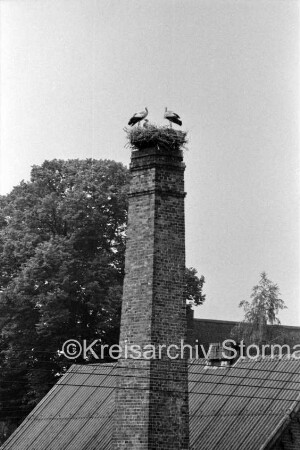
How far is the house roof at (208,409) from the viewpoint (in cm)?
2152

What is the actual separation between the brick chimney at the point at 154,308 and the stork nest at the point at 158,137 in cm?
14

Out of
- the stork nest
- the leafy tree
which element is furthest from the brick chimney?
the leafy tree

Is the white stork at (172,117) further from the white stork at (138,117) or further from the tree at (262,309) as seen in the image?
the tree at (262,309)

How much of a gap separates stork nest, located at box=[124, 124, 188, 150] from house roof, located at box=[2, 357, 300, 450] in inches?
255

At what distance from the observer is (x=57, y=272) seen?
35.7 metres

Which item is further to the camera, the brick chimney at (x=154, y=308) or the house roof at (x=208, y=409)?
the house roof at (x=208, y=409)

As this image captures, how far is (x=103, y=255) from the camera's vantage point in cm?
3644

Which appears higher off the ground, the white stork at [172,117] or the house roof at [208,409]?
the white stork at [172,117]

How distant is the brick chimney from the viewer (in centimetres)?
1866

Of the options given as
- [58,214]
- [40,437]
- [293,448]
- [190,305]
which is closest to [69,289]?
[58,214]

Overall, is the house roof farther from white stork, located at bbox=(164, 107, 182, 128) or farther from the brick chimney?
white stork, located at bbox=(164, 107, 182, 128)

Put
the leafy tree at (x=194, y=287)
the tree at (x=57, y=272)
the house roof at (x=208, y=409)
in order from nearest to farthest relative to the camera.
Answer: the house roof at (x=208, y=409), the tree at (x=57, y=272), the leafy tree at (x=194, y=287)

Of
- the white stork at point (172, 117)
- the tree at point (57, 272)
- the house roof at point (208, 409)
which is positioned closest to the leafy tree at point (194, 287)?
the tree at point (57, 272)

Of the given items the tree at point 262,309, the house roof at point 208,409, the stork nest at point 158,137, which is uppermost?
the tree at point 262,309
